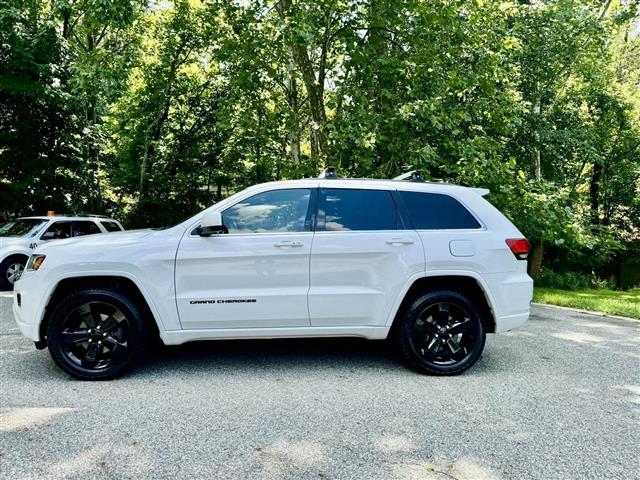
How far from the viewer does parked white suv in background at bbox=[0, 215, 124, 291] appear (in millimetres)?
10008

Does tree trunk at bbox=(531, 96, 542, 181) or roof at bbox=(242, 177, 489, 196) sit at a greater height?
tree trunk at bbox=(531, 96, 542, 181)

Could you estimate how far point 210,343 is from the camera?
18.9 feet

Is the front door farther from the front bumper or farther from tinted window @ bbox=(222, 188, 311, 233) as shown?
the front bumper

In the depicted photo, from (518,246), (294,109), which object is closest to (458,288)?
(518,246)

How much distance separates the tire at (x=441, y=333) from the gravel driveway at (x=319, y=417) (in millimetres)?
165

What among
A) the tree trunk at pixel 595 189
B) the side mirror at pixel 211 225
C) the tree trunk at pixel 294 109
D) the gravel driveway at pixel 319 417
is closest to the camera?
the gravel driveway at pixel 319 417

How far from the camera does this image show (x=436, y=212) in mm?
4863

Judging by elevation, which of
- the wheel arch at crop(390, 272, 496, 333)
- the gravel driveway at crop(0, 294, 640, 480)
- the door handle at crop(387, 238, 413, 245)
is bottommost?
the gravel driveway at crop(0, 294, 640, 480)

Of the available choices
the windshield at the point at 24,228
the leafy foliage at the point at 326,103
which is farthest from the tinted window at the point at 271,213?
the windshield at the point at 24,228

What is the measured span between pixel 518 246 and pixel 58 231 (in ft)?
31.7

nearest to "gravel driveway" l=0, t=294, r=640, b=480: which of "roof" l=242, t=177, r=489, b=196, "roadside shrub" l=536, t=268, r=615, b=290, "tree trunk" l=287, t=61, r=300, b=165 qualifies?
"roof" l=242, t=177, r=489, b=196

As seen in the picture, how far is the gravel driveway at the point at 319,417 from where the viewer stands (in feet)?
9.74

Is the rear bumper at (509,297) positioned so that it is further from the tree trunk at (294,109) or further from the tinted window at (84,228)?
the tinted window at (84,228)

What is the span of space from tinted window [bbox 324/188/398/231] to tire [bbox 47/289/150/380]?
6.65ft
